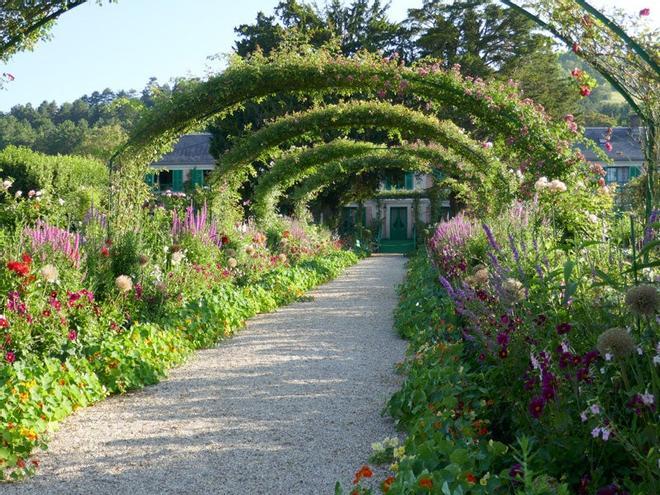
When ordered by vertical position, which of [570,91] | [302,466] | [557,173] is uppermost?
[570,91]

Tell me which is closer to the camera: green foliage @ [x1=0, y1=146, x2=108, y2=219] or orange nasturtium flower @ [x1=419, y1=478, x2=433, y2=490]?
orange nasturtium flower @ [x1=419, y1=478, x2=433, y2=490]

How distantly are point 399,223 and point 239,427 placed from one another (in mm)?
29915

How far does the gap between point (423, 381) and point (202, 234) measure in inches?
216

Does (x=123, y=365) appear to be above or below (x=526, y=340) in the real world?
below

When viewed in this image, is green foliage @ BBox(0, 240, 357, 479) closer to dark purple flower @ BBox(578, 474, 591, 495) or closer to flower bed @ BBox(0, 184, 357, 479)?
flower bed @ BBox(0, 184, 357, 479)

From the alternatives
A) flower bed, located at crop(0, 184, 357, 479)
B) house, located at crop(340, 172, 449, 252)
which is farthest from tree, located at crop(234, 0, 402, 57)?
flower bed, located at crop(0, 184, 357, 479)

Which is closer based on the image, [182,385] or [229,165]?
[182,385]

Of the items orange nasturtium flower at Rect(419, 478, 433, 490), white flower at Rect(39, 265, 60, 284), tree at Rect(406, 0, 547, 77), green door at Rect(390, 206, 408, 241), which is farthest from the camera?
green door at Rect(390, 206, 408, 241)

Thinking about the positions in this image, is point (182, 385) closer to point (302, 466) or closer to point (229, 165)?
point (302, 466)

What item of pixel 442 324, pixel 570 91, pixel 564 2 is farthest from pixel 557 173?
pixel 570 91

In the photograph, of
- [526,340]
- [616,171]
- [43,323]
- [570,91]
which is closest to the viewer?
[526,340]

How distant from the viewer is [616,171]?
35.0 metres

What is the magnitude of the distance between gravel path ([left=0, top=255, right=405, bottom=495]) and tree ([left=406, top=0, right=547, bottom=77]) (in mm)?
19304

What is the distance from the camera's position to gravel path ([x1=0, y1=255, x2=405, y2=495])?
3.24 meters
